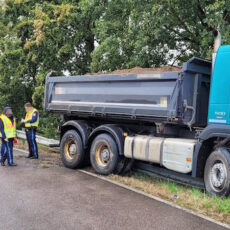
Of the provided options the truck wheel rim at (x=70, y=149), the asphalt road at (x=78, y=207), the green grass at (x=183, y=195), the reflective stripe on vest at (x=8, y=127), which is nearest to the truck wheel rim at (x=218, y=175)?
the green grass at (x=183, y=195)

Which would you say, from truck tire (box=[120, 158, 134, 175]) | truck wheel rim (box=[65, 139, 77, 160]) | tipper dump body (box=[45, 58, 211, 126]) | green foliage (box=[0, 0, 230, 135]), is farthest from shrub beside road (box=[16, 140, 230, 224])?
green foliage (box=[0, 0, 230, 135])

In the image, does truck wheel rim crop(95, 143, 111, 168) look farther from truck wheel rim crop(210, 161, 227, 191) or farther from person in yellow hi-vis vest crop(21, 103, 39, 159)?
truck wheel rim crop(210, 161, 227, 191)

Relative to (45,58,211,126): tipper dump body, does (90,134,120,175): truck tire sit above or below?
below

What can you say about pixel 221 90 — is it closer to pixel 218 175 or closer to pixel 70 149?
pixel 218 175

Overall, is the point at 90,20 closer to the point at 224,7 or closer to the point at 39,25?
the point at 39,25

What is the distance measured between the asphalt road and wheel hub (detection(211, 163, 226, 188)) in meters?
0.97

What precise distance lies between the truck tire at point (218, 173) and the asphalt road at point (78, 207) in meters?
0.92

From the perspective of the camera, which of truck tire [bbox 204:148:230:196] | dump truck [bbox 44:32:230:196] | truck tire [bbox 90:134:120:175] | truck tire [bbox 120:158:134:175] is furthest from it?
truck tire [bbox 120:158:134:175]

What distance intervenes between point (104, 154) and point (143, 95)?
1779 mm

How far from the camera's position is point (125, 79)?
8.09m

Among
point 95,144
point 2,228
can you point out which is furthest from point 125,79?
point 2,228

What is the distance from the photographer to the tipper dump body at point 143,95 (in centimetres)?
700

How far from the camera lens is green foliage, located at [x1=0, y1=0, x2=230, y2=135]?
1034 cm

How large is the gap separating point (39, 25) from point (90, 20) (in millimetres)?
1936
